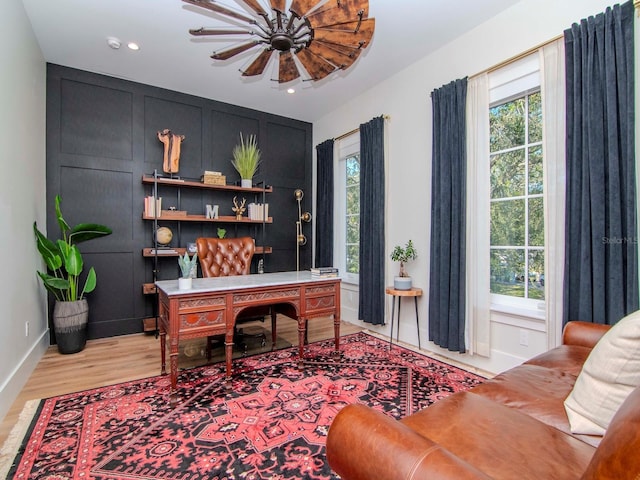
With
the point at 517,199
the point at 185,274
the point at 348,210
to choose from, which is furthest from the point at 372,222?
the point at 185,274

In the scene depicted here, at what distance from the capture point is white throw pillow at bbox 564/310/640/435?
1.00m

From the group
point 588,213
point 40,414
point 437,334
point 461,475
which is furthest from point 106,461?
point 588,213

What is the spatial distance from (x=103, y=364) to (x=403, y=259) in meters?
2.98

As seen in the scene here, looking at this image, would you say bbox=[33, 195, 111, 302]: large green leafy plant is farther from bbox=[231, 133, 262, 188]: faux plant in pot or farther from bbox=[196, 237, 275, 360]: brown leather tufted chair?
bbox=[231, 133, 262, 188]: faux plant in pot

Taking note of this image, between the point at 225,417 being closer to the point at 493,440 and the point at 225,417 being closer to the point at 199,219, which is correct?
the point at 493,440

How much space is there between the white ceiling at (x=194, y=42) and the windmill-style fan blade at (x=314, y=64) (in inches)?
21.5

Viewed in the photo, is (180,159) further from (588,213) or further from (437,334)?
(588,213)

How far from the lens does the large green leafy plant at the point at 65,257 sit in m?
2.97

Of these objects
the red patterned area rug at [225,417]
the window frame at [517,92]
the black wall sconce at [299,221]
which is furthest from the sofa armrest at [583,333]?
the black wall sconce at [299,221]

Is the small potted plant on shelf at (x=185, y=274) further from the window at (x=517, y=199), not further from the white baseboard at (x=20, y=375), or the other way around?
the window at (x=517, y=199)

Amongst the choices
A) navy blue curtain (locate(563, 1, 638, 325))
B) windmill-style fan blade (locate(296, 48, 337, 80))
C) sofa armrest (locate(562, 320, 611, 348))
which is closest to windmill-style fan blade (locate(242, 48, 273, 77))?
windmill-style fan blade (locate(296, 48, 337, 80))

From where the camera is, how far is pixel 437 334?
2992 mm

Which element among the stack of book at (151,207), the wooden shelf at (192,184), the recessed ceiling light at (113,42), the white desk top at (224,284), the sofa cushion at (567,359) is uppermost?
the recessed ceiling light at (113,42)

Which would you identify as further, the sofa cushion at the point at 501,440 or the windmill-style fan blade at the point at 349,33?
the windmill-style fan blade at the point at 349,33
